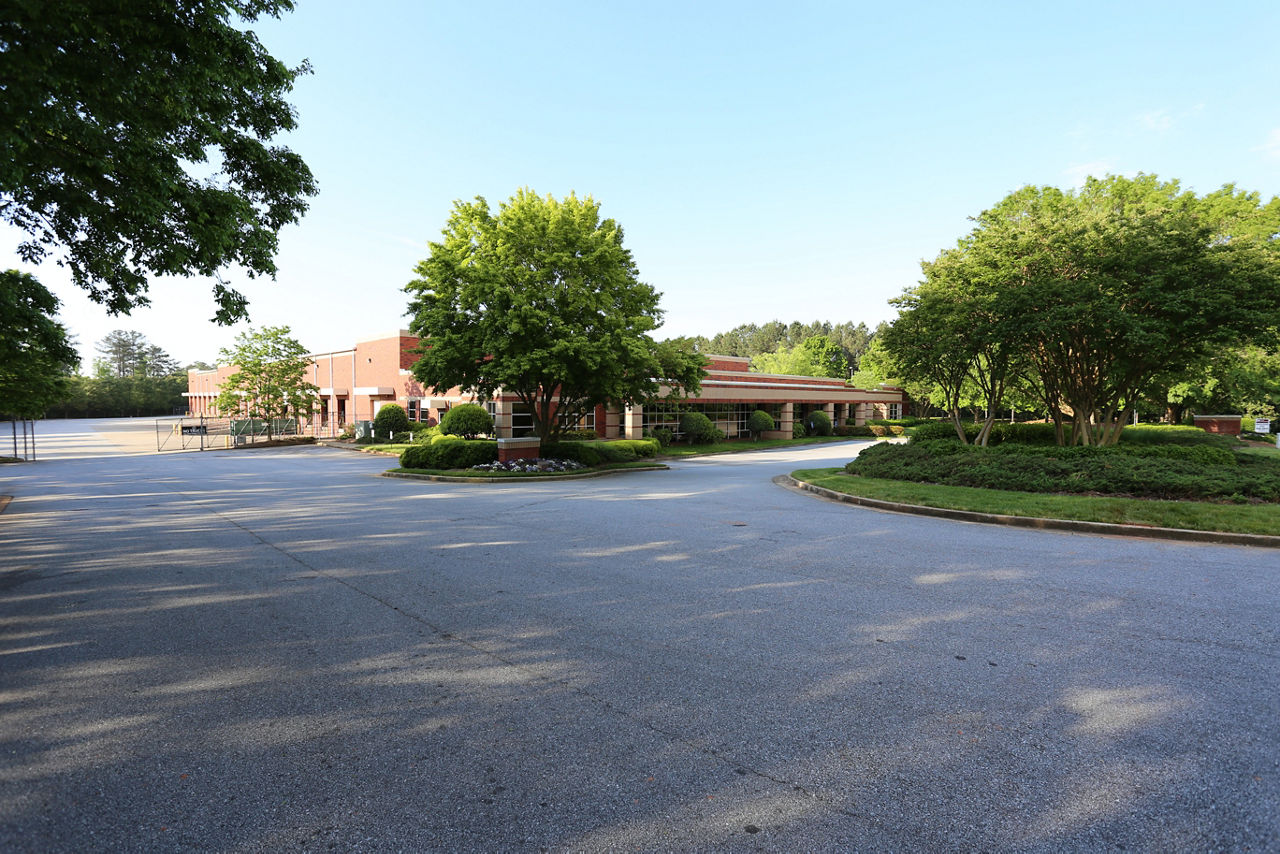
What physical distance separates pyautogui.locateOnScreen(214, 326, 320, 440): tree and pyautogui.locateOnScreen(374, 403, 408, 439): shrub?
9.51 metres

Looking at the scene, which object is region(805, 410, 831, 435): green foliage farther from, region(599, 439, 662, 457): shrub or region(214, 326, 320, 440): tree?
region(214, 326, 320, 440): tree

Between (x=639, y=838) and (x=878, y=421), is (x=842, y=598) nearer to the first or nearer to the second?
(x=639, y=838)

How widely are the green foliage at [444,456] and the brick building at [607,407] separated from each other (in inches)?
256

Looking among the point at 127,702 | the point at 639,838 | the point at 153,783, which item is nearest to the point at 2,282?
the point at 127,702

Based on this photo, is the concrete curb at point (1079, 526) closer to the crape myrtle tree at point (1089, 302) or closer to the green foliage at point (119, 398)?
the crape myrtle tree at point (1089, 302)

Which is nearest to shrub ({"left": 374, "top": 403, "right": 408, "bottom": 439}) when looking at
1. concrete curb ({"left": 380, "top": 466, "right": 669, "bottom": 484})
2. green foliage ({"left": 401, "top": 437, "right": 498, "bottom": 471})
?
green foliage ({"left": 401, "top": 437, "right": 498, "bottom": 471})

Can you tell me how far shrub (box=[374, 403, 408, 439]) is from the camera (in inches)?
1463

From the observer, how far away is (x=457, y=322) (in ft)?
65.9

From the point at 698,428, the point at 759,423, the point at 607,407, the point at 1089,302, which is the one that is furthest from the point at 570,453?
the point at 759,423

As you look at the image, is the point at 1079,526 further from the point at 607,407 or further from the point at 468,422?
the point at 468,422

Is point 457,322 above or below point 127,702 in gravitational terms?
above

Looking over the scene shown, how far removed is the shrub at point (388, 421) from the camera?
122ft

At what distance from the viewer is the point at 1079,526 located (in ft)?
32.0

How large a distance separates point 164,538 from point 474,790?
29.5 ft
